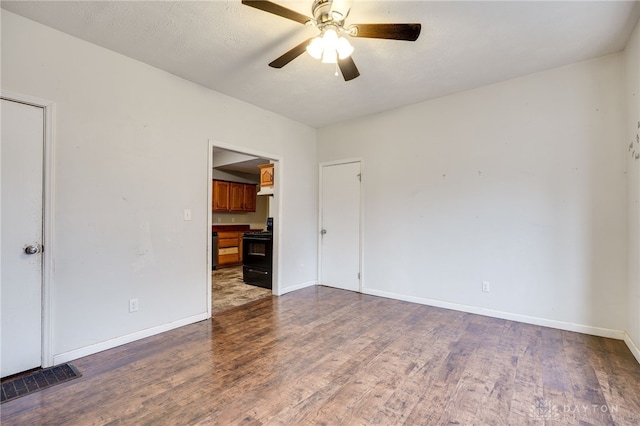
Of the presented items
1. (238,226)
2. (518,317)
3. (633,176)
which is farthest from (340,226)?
(238,226)

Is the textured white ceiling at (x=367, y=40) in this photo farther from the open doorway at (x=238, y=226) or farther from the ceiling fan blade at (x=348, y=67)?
the open doorway at (x=238, y=226)

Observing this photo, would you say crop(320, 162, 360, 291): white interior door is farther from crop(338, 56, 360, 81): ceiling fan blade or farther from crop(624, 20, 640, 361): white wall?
crop(624, 20, 640, 361): white wall

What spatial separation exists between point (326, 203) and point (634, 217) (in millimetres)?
3506

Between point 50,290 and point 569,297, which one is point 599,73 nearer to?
point 569,297

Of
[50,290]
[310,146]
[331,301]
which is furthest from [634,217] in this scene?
[50,290]

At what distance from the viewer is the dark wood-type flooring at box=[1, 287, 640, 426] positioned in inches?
67.4

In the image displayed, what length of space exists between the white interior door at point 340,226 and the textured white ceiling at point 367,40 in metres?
1.51

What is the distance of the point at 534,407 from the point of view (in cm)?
179

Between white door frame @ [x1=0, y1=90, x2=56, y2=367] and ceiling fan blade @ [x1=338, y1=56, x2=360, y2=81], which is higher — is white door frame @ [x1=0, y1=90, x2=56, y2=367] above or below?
below

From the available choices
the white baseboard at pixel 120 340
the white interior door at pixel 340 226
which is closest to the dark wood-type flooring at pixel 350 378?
the white baseboard at pixel 120 340

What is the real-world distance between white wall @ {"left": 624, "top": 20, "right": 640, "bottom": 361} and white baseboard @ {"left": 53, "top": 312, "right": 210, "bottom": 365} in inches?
159

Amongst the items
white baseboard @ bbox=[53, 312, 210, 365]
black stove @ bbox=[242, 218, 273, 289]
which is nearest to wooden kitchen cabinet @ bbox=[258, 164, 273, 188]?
black stove @ bbox=[242, 218, 273, 289]

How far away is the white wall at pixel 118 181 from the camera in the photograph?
232 cm

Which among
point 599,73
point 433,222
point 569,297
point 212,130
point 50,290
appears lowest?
point 569,297
